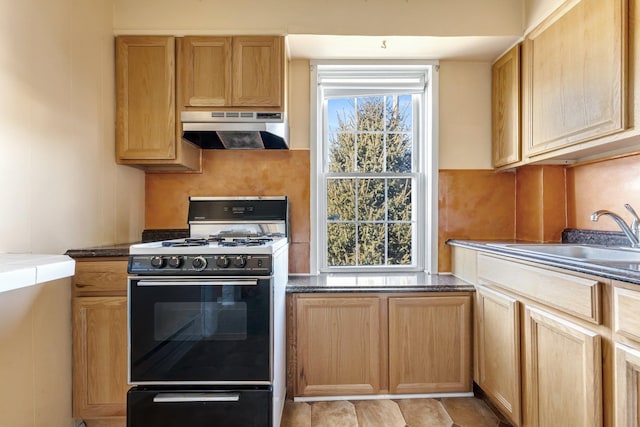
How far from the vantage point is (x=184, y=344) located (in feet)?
5.51

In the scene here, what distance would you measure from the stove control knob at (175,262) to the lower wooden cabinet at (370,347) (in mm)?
740

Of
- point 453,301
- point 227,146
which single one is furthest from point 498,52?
point 227,146

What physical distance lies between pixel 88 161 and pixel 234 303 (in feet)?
3.94

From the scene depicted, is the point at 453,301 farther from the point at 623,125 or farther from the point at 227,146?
the point at 227,146

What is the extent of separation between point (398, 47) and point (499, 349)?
Result: 6.54 ft

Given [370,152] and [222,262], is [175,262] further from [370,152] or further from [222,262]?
[370,152]

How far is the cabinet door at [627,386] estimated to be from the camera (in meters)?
1.14

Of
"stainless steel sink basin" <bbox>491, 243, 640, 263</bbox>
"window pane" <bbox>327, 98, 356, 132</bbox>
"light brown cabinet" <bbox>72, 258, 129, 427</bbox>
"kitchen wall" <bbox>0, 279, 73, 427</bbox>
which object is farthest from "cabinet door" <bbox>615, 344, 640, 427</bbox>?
"kitchen wall" <bbox>0, 279, 73, 427</bbox>

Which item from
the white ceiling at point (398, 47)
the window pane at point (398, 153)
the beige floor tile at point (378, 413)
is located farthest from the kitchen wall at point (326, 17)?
the beige floor tile at point (378, 413)

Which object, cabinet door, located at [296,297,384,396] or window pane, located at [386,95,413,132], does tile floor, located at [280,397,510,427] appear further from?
window pane, located at [386,95,413,132]

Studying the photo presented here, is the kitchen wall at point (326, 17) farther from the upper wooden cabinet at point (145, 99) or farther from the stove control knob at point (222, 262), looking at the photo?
the stove control knob at point (222, 262)

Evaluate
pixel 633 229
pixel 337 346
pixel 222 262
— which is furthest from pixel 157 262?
pixel 633 229

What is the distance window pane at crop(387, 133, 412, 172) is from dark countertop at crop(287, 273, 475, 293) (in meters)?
0.83

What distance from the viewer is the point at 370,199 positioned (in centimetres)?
272
